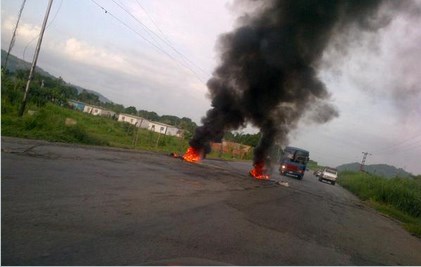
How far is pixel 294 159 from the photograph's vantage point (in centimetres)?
3775

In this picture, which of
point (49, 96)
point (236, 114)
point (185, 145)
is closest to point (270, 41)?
point (236, 114)

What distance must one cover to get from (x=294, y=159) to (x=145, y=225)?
32.0 meters

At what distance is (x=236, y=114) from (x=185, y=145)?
16497 millimetres

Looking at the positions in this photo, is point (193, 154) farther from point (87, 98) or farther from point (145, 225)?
point (87, 98)

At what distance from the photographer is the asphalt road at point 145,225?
5.27m

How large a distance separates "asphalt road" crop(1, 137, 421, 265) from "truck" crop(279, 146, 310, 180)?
23.9 metres

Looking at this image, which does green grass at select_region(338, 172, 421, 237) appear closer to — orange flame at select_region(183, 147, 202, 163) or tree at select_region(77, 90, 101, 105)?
orange flame at select_region(183, 147, 202, 163)

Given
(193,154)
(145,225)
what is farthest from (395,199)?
(145,225)

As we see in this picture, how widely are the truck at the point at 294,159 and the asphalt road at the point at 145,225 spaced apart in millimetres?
23904

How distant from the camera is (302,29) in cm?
2536

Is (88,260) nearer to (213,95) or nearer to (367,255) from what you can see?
(367,255)

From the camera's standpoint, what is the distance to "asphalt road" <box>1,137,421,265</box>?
Answer: 207 inches

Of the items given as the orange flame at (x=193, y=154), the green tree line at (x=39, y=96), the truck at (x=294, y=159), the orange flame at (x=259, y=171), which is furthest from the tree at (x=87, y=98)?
the orange flame at (x=259, y=171)

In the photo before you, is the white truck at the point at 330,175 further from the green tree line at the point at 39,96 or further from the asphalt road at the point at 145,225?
the asphalt road at the point at 145,225
